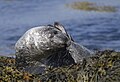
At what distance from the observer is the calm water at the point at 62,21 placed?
11.6m

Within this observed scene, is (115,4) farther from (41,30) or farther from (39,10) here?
(41,30)

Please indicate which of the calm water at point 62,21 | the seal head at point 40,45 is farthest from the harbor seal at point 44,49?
the calm water at point 62,21

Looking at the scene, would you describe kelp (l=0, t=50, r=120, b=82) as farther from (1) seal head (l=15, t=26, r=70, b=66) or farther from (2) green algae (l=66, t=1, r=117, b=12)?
(2) green algae (l=66, t=1, r=117, b=12)

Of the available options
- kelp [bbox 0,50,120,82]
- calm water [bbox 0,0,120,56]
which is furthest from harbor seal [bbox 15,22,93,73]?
calm water [bbox 0,0,120,56]

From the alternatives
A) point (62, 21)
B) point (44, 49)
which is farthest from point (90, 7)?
point (44, 49)

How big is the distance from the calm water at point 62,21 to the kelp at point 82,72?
193 inches

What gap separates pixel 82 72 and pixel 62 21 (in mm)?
8541

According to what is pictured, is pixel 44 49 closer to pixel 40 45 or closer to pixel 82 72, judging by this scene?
pixel 40 45

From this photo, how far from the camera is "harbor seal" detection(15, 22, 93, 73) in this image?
5.79 m

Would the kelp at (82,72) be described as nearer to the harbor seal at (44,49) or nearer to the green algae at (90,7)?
the harbor seal at (44,49)

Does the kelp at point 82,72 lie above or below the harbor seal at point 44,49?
below

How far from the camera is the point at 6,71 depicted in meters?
5.43

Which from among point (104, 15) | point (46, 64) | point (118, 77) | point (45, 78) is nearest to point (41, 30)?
point (46, 64)

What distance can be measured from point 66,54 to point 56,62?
212mm
